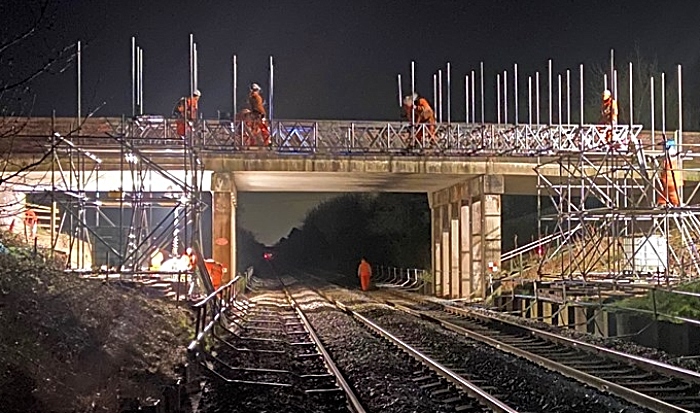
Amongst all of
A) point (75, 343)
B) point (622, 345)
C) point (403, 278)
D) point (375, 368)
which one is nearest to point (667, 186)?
point (622, 345)

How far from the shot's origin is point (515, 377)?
12414mm

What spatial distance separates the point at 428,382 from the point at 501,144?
50.7 feet

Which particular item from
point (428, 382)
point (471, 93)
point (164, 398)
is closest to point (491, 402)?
point (428, 382)

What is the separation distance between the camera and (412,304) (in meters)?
27.9

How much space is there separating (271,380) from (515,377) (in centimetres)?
318

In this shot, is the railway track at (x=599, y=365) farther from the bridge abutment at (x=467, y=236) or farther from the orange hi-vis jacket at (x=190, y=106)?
the orange hi-vis jacket at (x=190, y=106)

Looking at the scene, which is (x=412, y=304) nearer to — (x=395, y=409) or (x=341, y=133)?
(x=341, y=133)

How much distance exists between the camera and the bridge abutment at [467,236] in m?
26.1

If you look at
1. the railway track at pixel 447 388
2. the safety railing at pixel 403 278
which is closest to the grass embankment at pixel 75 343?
the railway track at pixel 447 388

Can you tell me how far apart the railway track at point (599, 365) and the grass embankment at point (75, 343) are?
512 centimetres

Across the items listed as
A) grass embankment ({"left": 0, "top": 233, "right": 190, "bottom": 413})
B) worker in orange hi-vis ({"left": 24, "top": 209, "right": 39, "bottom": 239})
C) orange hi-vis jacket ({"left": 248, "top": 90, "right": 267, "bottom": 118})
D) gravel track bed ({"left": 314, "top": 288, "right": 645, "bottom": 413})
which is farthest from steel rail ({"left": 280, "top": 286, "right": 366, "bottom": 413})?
orange hi-vis jacket ({"left": 248, "top": 90, "right": 267, "bottom": 118})

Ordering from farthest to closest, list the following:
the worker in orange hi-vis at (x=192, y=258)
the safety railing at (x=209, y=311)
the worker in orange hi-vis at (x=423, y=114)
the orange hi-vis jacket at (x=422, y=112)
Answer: the orange hi-vis jacket at (x=422, y=112)
the worker in orange hi-vis at (x=423, y=114)
the worker in orange hi-vis at (x=192, y=258)
the safety railing at (x=209, y=311)

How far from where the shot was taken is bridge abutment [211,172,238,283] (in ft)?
85.6

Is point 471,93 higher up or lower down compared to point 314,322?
higher up
